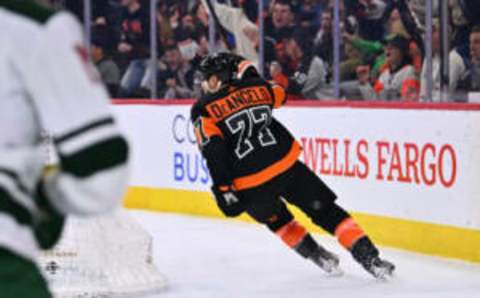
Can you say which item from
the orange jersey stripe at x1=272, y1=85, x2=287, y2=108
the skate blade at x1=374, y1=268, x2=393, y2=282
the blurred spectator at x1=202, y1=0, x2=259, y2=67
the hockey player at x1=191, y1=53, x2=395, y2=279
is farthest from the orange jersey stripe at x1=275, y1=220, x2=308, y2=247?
the blurred spectator at x1=202, y1=0, x2=259, y2=67

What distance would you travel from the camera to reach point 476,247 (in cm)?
623

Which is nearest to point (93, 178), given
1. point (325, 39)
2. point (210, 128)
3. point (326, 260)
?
point (210, 128)

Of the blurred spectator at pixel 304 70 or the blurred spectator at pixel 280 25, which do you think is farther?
the blurred spectator at pixel 280 25

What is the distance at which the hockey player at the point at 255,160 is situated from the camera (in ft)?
19.0

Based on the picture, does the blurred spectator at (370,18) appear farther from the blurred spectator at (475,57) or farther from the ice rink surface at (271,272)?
the ice rink surface at (271,272)

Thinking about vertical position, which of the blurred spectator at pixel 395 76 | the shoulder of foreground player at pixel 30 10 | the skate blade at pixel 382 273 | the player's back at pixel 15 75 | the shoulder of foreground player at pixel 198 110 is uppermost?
the shoulder of foreground player at pixel 30 10

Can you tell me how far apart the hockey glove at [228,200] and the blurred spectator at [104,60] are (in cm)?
454

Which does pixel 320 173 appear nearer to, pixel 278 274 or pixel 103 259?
pixel 278 274

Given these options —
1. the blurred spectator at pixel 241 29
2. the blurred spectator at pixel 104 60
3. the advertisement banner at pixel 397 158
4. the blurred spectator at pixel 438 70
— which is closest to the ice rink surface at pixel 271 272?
the advertisement banner at pixel 397 158

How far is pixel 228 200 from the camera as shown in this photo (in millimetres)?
5777

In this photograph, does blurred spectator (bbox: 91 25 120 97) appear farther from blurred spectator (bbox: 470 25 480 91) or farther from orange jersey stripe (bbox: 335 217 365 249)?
orange jersey stripe (bbox: 335 217 365 249)

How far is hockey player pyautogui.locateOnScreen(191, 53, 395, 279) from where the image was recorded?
5.79m

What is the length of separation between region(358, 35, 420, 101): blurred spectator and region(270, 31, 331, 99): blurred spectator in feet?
1.57

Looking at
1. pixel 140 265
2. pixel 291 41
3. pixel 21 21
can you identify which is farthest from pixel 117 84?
pixel 21 21
